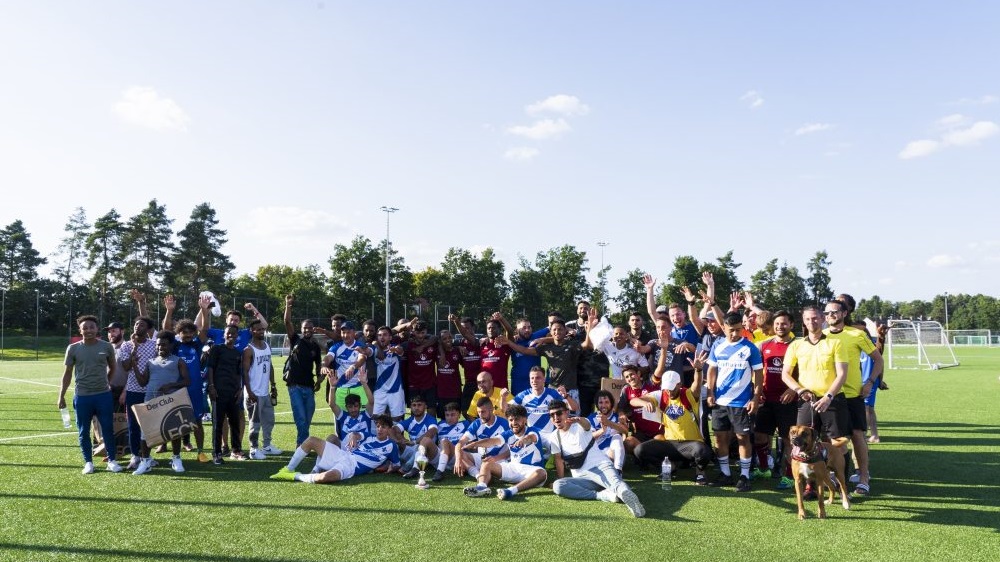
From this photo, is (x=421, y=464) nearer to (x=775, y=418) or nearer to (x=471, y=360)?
(x=471, y=360)

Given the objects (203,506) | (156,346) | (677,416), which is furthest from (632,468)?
(156,346)

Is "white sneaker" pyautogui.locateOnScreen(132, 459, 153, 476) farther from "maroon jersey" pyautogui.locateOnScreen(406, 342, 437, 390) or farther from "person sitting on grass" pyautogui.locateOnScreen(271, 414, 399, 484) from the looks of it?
"maroon jersey" pyautogui.locateOnScreen(406, 342, 437, 390)

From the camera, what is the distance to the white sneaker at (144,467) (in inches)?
320

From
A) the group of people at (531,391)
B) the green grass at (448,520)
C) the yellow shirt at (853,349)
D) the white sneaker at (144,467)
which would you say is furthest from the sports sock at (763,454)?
the white sneaker at (144,467)

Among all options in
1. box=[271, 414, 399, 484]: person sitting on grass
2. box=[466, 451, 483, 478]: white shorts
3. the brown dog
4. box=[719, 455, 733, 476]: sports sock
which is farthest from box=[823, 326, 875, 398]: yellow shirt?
box=[271, 414, 399, 484]: person sitting on grass

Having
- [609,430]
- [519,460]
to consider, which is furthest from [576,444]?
[519,460]

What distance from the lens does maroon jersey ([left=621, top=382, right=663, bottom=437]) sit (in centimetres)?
852

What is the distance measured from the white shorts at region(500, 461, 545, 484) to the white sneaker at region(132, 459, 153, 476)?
4726 mm

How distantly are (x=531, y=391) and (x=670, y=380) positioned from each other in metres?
1.81

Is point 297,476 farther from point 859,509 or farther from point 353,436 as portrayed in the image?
point 859,509

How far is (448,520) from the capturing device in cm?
599

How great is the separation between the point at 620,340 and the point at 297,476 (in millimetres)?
4620

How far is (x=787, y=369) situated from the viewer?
22.8 ft

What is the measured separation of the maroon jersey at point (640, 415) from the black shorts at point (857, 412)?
93.9 inches
